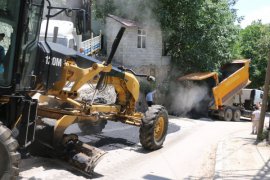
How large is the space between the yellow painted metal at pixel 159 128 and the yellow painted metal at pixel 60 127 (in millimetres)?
2808

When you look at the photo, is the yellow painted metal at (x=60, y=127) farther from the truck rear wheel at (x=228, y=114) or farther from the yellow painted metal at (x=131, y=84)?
the truck rear wheel at (x=228, y=114)

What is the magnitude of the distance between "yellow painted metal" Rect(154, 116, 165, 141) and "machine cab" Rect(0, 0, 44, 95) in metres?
4.75

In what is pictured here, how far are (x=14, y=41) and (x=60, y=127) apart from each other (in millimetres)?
2430

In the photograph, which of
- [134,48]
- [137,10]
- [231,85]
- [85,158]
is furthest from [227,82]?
[85,158]

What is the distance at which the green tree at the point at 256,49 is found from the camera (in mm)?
39116

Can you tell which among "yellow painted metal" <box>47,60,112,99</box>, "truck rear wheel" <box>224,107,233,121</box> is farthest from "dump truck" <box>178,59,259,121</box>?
"yellow painted metal" <box>47,60,112,99</box>

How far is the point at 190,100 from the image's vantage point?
24.4 metres

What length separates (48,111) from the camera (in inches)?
333

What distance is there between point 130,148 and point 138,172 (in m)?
2.12

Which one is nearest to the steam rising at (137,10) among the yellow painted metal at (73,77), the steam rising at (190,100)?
the steam rising at (190,100)

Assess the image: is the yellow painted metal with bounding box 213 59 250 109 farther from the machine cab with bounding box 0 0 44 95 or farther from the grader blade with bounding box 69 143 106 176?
the machine cab with bounding box 0 0 44 95

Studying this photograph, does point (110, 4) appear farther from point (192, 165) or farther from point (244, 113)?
point (192, 165)

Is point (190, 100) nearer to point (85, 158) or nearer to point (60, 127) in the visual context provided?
point (60, 127)

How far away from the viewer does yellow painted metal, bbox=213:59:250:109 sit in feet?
73.0
